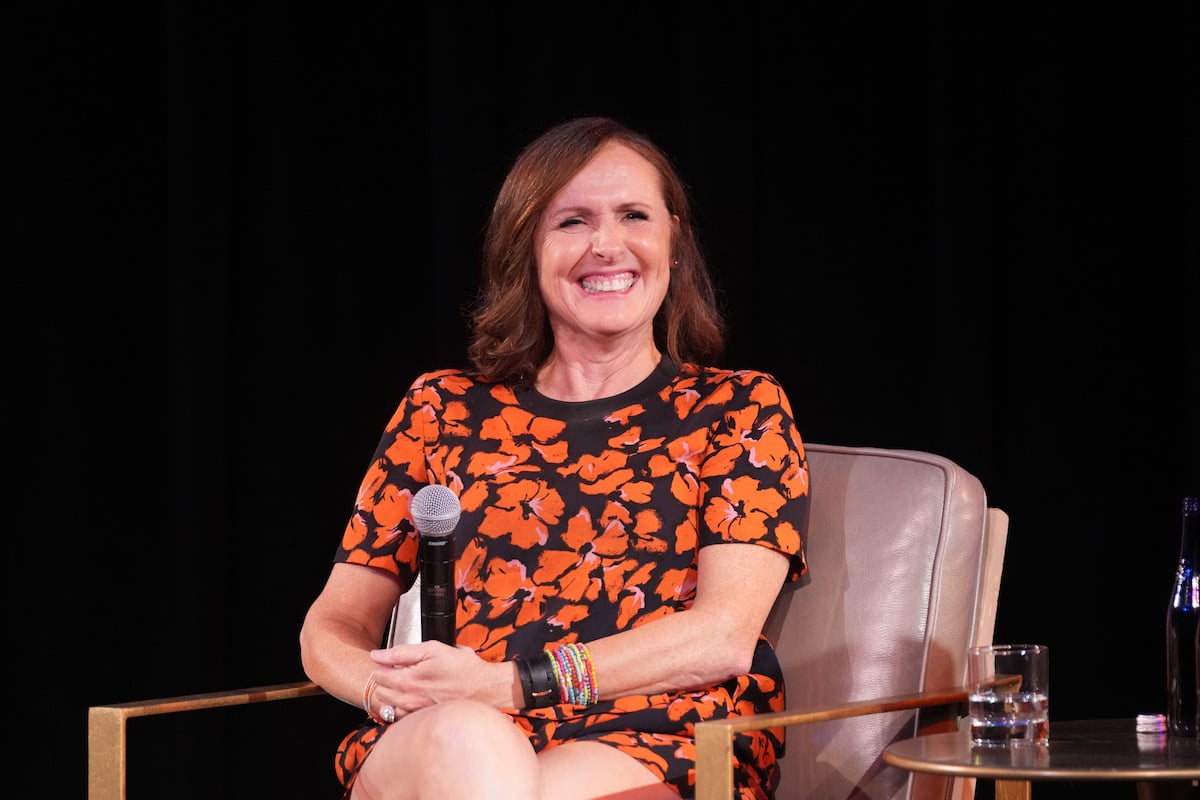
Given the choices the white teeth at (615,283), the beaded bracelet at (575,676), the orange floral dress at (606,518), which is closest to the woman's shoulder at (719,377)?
the orange floral dress at (606,518)

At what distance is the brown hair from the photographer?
217cm

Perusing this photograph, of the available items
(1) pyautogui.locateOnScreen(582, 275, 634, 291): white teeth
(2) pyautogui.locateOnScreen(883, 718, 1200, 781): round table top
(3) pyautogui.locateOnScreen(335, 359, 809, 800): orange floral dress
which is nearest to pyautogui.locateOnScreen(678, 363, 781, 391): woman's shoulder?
(3) pyautogui.locateOnScreen(335, 359, 809, 800): orange floral dress

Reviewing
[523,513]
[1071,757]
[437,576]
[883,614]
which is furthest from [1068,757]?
[523,513]

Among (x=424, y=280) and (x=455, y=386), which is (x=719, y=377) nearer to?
(x=455, y=386)

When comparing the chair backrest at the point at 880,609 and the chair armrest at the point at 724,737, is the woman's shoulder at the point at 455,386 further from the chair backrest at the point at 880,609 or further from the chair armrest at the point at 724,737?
the chair armrest at the point at 724,737

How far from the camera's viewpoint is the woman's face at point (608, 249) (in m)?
2.13

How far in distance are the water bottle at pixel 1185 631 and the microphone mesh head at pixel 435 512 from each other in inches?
33.4

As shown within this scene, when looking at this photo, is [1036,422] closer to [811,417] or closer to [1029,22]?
[811,417]

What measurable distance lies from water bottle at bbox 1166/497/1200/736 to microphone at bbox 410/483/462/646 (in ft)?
2.77

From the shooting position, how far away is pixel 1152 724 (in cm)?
169

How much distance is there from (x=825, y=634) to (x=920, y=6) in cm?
128

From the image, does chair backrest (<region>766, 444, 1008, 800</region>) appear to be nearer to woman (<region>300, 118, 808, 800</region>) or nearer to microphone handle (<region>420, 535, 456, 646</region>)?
woman (<region>300, 118, 808, 800</region>)

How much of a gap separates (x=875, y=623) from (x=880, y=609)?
20 millimetres

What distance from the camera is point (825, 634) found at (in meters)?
1.99
